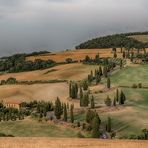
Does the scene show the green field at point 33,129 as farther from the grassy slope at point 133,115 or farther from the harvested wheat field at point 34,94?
the harvested wheat field at point 34,94

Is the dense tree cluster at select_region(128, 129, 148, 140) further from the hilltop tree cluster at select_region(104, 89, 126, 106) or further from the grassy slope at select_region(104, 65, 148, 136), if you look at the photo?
the hilltop tree cluster at select_region(104, 89, 126, 106)

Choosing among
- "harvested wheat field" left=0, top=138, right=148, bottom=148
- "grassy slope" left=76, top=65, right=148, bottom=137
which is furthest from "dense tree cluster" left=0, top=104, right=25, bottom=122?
"harvested wheat field" left=0, top=138, right=148, bottom=148

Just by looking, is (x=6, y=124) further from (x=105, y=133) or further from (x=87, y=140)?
(x=87, y=140)

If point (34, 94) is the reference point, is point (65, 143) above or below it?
above

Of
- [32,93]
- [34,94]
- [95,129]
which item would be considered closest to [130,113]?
[95,129]

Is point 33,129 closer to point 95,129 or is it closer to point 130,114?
point 95,129

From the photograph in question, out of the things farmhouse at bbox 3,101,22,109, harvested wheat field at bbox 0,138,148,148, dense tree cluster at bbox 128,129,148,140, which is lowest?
farmhouse at bbox 3,101,22,109
